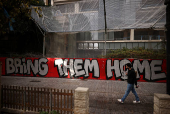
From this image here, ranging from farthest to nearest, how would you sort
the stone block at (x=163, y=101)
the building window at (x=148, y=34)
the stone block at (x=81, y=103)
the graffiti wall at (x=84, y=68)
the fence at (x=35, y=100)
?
the building window at (x=148, y=34)
the graffiti wall at (x=84, y=68)
the fence at (x=35, y=100)
the stone block at (x=81, y=103)
the stone block at (x=163, y=101)

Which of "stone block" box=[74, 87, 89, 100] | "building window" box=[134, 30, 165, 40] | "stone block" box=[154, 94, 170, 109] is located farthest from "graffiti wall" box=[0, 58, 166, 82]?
"building window" box=[134, 30, 165, 40]

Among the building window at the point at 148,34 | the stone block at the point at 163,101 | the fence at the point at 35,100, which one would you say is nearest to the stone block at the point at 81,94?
the fence at the point at 35,100

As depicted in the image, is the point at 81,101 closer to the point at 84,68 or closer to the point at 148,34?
the point at 84,68

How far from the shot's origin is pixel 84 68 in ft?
36.4

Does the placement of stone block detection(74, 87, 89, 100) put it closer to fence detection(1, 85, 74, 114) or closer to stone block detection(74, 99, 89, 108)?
stone block detection(74, 99, 89, 108)

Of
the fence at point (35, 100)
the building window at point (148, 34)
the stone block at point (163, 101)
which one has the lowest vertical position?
the fence at point (35, 100)

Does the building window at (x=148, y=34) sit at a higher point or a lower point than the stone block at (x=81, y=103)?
higher

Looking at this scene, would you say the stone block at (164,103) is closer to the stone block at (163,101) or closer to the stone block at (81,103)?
the stone block at (163,101)

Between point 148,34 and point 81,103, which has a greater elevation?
point 148,34

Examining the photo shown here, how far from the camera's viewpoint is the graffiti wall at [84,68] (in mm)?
9844

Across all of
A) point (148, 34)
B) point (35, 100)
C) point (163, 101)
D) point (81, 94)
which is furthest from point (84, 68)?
point (148, 34)

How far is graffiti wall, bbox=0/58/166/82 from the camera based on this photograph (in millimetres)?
9844

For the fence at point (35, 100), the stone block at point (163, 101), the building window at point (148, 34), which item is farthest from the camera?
the building window at point (148, 34)

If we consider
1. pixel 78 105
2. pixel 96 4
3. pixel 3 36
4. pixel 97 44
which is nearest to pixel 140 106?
pixel 78 105
